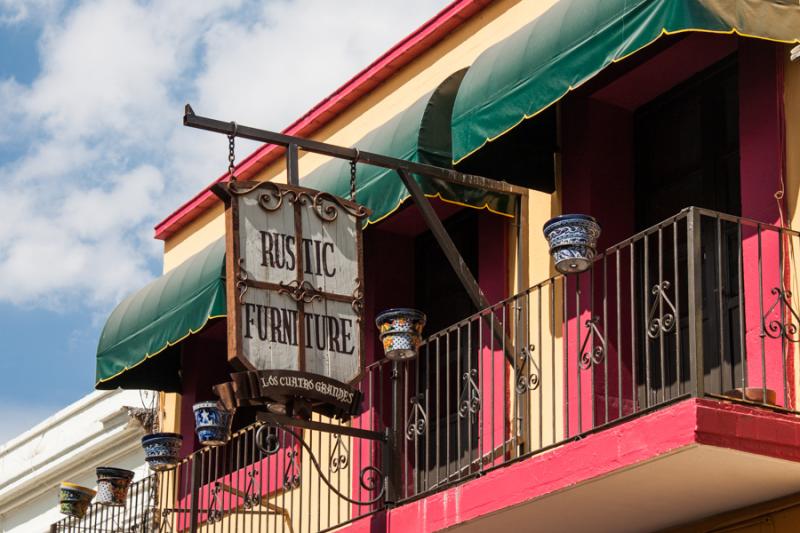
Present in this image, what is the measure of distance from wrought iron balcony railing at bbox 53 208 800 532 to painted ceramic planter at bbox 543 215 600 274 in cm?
10

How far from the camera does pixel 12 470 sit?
1908 centimetres

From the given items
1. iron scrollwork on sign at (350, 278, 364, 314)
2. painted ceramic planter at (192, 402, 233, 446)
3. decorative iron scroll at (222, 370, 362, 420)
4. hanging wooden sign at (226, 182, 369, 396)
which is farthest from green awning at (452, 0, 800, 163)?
painted ceramic planter at (192, 402, 233, 446)

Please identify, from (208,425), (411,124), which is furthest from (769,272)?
(208,425)

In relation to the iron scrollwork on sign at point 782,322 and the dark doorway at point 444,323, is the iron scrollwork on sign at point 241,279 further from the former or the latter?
the iron scrollwork on sign at point 782,322

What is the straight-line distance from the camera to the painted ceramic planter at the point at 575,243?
8.99 metres

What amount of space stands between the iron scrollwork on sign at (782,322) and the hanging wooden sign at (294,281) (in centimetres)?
262

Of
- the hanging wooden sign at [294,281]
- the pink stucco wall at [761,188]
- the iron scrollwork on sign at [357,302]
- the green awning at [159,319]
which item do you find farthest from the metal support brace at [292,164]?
the green awning at [159,319]

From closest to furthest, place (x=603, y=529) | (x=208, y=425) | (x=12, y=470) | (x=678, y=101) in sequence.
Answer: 1. (x=603, y=529)
2. (x=678, y=101)
3. (x=208, y=425)
4. (x=12, y=470)

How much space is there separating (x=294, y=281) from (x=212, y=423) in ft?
8.31

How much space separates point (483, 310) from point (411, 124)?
57.7 inches

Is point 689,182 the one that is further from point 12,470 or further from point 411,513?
point 12,470

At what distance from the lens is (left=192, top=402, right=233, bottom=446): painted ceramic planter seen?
12141mm

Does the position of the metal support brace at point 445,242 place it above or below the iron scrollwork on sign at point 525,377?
above

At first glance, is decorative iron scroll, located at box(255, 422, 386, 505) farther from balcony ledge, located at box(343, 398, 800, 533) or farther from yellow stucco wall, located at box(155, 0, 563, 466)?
yellow stucco wall, located at box(155, 0, 563, 466)
